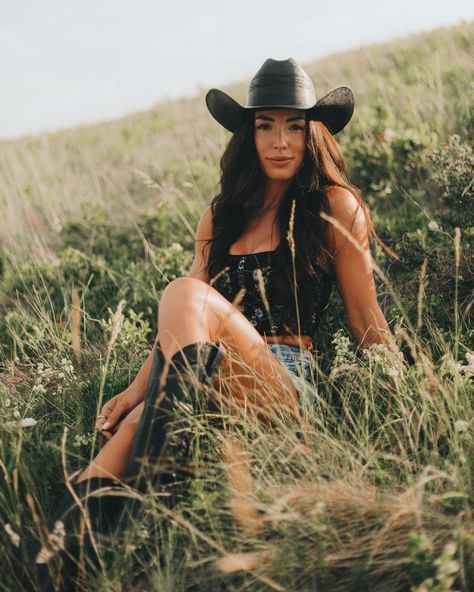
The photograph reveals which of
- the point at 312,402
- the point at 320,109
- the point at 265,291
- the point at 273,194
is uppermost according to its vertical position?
the point at 320,109

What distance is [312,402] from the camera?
2.54 metres

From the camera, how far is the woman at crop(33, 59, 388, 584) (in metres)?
2.53

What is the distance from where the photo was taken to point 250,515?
6.35 ft

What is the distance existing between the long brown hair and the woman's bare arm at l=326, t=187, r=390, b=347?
0.05 meters

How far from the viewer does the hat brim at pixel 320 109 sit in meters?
3.13

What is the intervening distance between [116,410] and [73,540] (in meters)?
0.78

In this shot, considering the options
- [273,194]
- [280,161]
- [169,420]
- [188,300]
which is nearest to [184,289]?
[188,300]

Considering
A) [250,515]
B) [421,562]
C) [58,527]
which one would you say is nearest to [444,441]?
[421,562]

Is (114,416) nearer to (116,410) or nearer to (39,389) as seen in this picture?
(116,410)

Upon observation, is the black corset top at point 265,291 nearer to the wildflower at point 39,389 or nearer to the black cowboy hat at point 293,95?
the black cowboy hat at point 293,95

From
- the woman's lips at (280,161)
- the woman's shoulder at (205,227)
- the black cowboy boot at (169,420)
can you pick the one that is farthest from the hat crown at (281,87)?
the black cowboy boot at (169,420)

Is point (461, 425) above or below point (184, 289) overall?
below

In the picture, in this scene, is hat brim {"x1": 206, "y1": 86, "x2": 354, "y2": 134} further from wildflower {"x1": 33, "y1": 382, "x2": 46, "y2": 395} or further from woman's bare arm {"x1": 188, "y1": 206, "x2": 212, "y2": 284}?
wildflower {"x1": 33, "y1": 382, "x2": 46, "y2": 395}

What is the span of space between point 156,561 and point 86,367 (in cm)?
180
